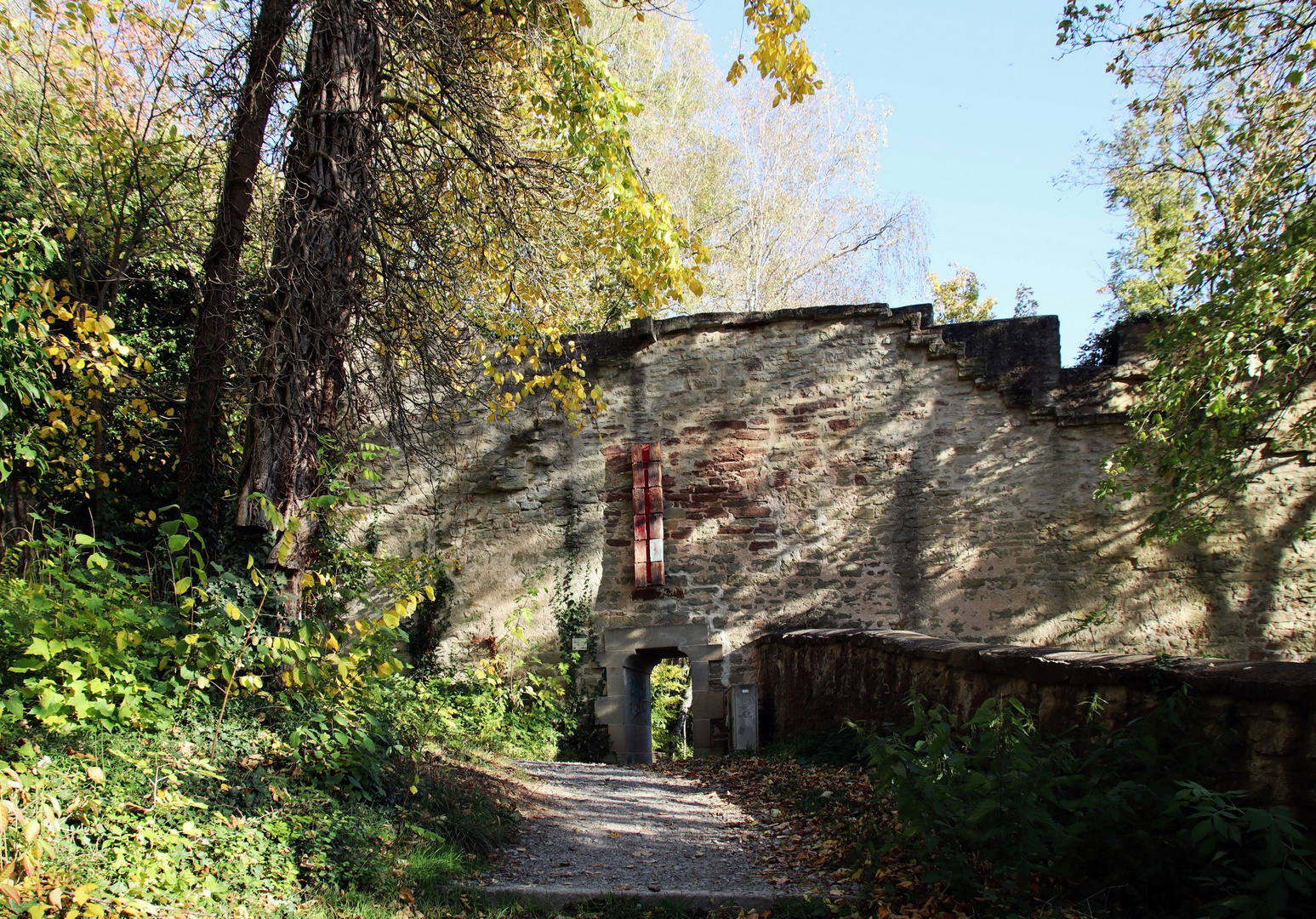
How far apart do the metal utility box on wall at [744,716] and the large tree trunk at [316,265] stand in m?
5.68

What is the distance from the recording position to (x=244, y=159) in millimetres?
5145

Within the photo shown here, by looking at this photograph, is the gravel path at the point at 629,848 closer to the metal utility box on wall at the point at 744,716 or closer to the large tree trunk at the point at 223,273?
the metal utility box on wall at the point at 744,716

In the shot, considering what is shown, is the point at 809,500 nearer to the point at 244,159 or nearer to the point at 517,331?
the point at 517,331

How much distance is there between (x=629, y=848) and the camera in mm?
4633

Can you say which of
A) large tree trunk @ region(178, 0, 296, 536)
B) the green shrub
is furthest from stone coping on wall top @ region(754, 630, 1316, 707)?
large tree trunk @ region(178, 0, 296, 536)

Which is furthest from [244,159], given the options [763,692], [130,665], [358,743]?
[763,692]

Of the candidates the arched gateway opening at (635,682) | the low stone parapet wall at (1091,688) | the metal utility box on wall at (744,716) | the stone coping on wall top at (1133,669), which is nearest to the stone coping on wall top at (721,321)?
the arched gateway opening at (635,682)

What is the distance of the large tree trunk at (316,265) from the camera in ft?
14.3

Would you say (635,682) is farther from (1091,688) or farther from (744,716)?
(1091,688)

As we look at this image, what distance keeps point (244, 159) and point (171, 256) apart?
2.29 m

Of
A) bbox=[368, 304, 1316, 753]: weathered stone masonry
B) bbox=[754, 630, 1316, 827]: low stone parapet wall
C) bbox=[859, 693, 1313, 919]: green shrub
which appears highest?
bbox=[368, 304, 1316, 753]: weathered stone masonry

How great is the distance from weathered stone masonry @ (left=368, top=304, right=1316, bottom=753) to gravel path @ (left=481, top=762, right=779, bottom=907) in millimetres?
3589

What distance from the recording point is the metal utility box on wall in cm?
879

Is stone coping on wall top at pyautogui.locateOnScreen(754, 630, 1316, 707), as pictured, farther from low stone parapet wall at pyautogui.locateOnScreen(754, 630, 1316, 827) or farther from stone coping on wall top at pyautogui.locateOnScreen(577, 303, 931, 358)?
stone coping on wall top at pyautogui.locateOnScreen(577, 303, 931, 358)
